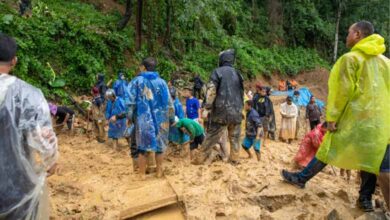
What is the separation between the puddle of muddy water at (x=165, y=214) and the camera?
12.7ft

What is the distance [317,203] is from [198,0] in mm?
9506

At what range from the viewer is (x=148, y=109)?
487 cm

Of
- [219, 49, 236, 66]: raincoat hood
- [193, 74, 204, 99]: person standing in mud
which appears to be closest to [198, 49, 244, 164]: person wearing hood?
[219, 49, 236, 66]: raincoat hood

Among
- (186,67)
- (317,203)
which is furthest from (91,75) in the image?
(317,203)

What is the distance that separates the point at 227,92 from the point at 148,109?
1.28 meters

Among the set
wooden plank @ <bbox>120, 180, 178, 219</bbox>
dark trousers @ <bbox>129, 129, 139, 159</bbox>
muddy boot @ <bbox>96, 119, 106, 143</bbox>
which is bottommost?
muddy boot @ <bbox>96, 119, 106, 143</bbox>

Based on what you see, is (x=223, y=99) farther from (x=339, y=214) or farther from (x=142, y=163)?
(x=339, y=214)

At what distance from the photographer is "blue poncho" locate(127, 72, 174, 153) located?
191 inches

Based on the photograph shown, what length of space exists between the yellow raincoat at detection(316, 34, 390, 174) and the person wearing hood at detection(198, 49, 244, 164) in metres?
2.10

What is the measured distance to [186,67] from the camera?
55.0ft

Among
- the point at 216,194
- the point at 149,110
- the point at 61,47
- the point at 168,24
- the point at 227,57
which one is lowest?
the point at 216,194

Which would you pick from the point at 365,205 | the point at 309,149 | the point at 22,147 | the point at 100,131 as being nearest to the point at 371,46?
the point at 365,205

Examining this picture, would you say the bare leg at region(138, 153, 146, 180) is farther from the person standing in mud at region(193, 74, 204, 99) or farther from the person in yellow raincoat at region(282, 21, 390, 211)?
the person standing in mud at region(193, 74, 204, 99)

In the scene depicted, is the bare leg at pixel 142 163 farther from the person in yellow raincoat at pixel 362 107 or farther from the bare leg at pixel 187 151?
the person in yellow raincoat at pixel 362 107
